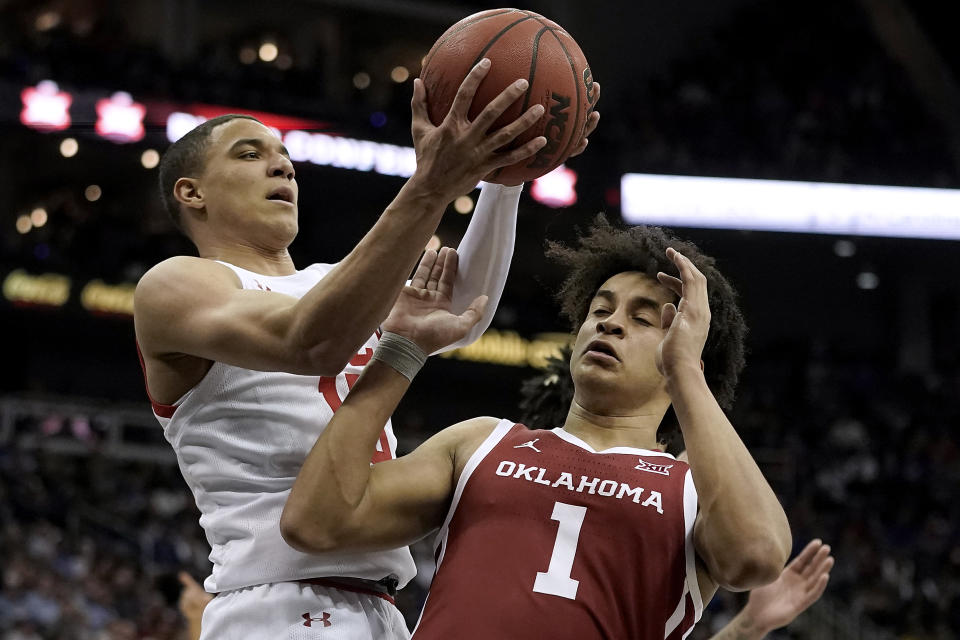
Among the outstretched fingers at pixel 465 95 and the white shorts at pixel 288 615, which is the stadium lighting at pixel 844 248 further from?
the outstretched fingers at pixel 465 95

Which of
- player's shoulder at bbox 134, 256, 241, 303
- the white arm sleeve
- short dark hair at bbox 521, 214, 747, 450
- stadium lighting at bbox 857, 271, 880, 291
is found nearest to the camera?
player's shoulder at bbox 134, 256, 241, 303

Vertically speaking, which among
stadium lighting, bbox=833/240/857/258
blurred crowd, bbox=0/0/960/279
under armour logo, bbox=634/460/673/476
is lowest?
under armour logo, bbox=634/460/673/476

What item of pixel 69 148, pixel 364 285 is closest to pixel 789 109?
pixel 69 148

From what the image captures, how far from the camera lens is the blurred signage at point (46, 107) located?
15070 millimetres

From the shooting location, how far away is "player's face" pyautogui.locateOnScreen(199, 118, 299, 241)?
308 cm

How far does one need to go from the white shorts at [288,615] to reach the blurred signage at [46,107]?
1343cm

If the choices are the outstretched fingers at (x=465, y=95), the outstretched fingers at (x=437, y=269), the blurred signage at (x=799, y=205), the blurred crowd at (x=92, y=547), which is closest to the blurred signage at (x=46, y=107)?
the blurred crowd at (x=92, y=547)

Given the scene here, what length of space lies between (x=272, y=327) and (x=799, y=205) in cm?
1606

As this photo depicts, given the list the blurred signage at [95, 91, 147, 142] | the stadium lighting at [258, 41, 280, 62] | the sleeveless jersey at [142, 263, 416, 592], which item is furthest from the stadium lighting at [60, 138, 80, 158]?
the sleeveless jersey at [142, 263, 416, 592]

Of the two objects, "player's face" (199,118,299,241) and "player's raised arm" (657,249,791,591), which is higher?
"player's face" (199,118,299,241)

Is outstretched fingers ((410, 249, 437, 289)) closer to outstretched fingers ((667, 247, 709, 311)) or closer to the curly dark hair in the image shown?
outstretched fingers ((667, 247, 709, 311))

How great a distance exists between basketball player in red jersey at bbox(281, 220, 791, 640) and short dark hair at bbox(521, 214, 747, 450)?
187mm

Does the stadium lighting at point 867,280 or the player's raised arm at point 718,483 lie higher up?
the stadium lighting at point 867,280

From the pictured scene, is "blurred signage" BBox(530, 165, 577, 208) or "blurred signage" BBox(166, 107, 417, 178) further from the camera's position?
"blurred signage" BBox(530, 165, 577, 208)
